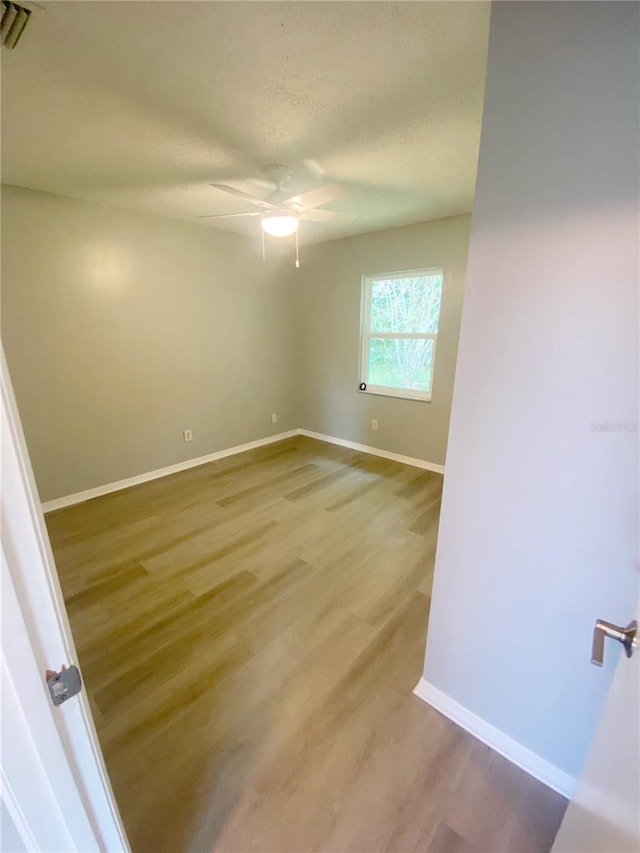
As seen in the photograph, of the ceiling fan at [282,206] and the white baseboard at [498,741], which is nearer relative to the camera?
the white baseboard at [498,741]

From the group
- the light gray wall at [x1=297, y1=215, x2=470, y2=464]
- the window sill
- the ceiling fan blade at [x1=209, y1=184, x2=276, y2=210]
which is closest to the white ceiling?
the ceiling fan blade at [x1=209, y1=184, x2=276, y2=210]

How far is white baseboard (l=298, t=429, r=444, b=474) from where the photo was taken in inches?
150

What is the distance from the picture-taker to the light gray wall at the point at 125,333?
2.65 meters

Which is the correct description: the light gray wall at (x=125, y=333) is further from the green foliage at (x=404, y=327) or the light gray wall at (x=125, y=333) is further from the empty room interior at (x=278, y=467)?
the green foliage at (x=404, y=327)

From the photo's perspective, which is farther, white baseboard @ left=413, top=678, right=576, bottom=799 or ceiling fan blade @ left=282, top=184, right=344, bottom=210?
ceiling fan blade @ left=282, top=184, right=344, bottom=210

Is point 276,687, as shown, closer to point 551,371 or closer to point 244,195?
point 551,371

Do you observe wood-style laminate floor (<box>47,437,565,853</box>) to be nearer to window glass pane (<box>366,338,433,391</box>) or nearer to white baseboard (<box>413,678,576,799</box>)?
white baseboard (<box>413,678,576,799</box>)

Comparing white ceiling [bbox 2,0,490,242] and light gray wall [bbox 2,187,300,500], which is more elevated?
white ceiling [bbox 2,0,490,242]

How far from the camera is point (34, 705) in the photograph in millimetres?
542

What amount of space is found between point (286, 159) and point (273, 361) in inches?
101

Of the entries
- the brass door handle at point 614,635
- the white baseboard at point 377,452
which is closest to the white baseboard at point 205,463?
the white baseboard at point 377,452

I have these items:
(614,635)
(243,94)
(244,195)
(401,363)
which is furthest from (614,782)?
(401,363)

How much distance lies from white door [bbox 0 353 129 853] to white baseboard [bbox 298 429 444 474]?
11.6ft

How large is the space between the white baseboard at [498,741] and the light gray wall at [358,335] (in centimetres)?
250
